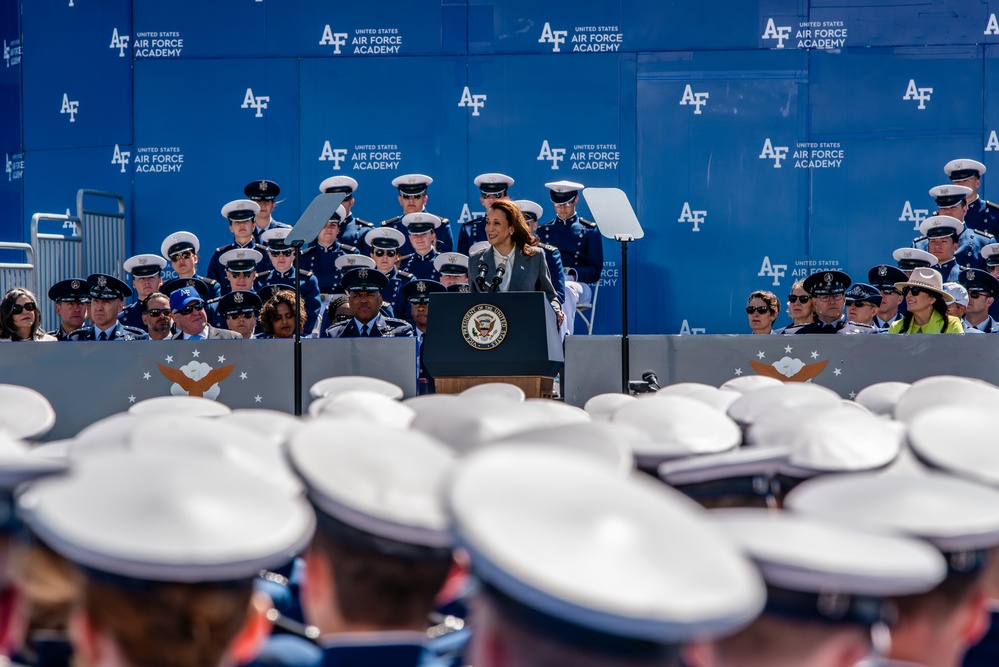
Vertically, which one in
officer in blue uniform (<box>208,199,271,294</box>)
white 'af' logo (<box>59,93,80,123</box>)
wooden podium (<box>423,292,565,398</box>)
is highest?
white 'af' logo (<box>59,93,80,123</box>)

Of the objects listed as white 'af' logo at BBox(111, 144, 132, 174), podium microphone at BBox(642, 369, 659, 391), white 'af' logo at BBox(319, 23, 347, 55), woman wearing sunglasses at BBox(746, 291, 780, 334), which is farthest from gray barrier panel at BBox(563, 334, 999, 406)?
white 'af' logo at BBox(111, 144, 132, 174)

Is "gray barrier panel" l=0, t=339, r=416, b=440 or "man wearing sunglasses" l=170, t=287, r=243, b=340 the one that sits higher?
"man wearing sunglasses" l=170, t=287, r=243, b=340

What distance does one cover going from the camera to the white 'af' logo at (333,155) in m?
9.65

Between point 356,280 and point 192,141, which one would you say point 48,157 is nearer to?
point 192,141

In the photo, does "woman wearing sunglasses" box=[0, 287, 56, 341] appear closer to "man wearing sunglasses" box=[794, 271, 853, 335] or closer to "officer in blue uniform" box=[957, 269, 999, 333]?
"man wearing sunglasses" box=[794, 271, 853, 335]

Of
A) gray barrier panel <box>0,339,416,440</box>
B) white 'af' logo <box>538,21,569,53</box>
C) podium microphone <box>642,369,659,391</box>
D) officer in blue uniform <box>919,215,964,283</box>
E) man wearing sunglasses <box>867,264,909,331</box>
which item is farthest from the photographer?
white 'af' logo <box>538,21,569,53</box>

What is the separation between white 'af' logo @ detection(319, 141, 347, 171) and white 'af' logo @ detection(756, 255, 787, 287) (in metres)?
3.73

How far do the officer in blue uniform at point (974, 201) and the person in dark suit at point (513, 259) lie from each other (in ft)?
15.8

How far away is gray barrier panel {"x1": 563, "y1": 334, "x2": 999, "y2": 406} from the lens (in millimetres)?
5410

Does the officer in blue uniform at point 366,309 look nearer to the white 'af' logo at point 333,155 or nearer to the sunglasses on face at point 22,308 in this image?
the sunglasses on face at point 22,308

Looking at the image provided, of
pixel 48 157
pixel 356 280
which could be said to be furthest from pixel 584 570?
pixel 48 157

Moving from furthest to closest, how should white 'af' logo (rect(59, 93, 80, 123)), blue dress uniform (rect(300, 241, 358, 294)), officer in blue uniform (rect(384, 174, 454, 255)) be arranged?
white 'af' logo (rect(59, 93, 80, 123)) < officer in blue uniform (rect(384, 174, 454, 255)) < blue dress uniform (rect(300, 241, 358, 294))

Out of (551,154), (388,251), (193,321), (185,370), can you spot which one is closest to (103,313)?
(193,321)

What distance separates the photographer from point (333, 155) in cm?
966
